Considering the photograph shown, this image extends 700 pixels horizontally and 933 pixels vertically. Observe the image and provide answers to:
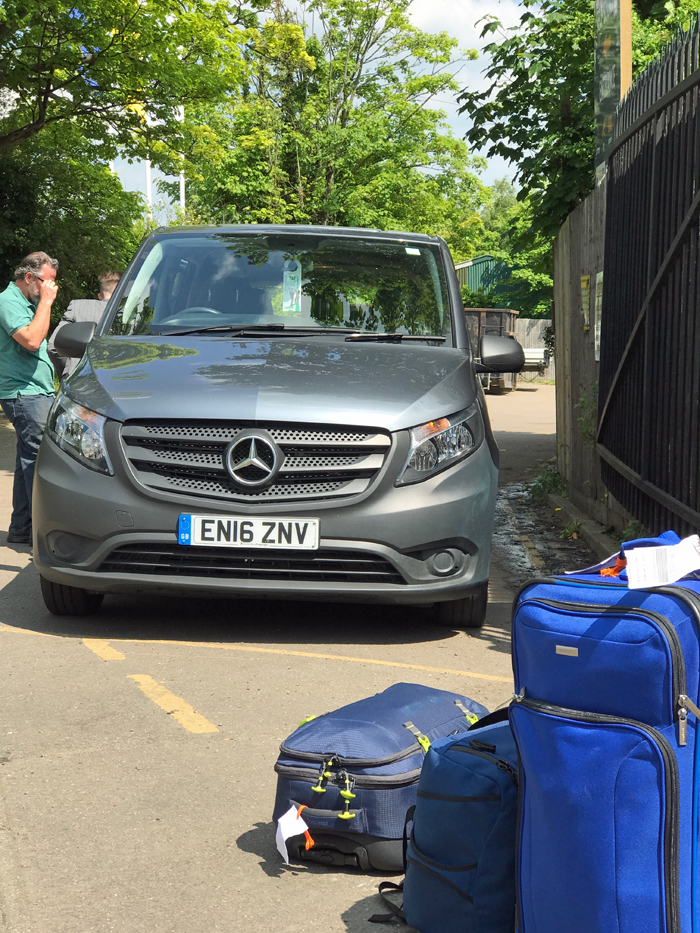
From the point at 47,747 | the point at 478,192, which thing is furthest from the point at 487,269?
the point at 47,747

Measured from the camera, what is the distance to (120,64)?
52.7ft

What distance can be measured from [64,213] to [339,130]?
1097 centimetres

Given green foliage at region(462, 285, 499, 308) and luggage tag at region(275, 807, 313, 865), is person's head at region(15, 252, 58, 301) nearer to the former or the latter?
luggage tag at region(275, 807, 313, 865)

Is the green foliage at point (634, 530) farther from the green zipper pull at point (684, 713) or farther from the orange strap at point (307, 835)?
the green zipper pull at point (684, 713)

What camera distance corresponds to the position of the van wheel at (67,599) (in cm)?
543

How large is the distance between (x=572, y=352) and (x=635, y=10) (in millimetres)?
5013

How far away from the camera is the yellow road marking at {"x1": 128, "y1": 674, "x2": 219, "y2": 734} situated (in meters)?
3.96

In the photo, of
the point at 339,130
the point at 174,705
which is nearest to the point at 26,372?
the point at 174,705

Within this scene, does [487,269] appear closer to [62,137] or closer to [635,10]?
[62,137]

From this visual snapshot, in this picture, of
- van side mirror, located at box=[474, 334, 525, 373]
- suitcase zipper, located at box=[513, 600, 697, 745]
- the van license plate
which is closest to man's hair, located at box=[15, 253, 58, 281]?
van side mirror, located at box=[474, 334, 525, 373]

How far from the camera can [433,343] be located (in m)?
5.88

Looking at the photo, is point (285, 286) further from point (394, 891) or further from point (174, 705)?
point (394, 891)

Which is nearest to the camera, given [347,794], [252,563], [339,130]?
[347,794]

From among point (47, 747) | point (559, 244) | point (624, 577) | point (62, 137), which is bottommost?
point (47, 747)
